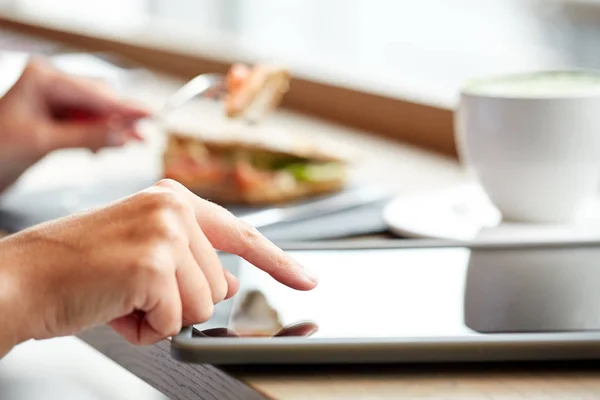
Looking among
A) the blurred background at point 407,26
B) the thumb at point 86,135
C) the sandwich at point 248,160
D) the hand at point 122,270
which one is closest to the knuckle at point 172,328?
the hand at point 122,270

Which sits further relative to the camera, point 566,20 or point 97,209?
point 566,20

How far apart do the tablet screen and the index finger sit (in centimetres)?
3

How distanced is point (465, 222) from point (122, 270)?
1.44ft

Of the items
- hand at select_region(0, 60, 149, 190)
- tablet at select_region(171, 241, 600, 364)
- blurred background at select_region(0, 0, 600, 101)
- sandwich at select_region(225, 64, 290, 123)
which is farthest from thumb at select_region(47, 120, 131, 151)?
blurred background at select_region(0, 0, 600, 101)

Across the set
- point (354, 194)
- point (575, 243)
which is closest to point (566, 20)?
point (354, 194)

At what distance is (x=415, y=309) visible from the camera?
0.66m

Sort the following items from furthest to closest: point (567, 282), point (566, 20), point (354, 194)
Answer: point (566, 20) → point (354, 194) → point (567, 282)

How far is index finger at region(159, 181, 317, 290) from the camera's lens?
64cm

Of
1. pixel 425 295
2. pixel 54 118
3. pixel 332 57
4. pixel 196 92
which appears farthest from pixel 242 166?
pixel 332 57

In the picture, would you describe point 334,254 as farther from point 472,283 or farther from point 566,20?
point 566,20

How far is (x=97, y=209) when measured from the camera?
2.05 ft

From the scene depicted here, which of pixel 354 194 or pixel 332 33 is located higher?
pixel 332 33

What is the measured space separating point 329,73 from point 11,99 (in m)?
0.68

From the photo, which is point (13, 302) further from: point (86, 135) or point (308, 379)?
point (86, 135)
